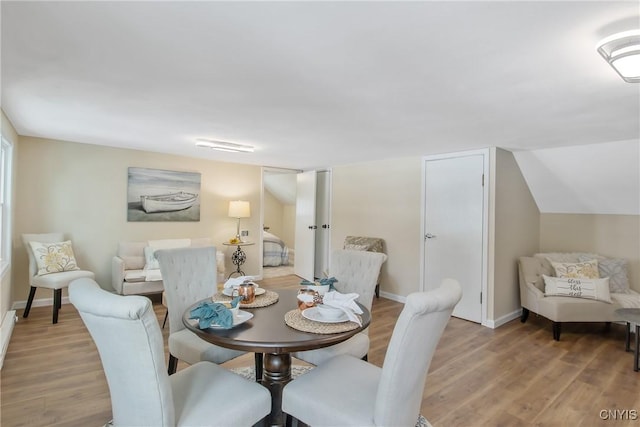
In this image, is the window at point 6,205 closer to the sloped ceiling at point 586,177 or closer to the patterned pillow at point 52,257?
the patterned pillow at point 52,257

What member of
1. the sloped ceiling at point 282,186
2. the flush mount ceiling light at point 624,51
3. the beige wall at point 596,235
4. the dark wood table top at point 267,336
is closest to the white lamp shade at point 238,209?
the sloped ceiling at point 282,186

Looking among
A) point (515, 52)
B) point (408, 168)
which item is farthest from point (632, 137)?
point (515, 52)

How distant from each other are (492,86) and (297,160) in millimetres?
3575

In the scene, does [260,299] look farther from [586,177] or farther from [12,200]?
[586,177]

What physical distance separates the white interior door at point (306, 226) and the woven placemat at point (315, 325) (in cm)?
433

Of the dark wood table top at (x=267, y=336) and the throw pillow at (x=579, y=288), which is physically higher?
the dark wood table top at (x=267, y=336)

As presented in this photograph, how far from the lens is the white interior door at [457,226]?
159 inches

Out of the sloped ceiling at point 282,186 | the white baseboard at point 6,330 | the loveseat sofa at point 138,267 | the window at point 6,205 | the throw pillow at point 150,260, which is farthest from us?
the sloped ceiling at point 282,186

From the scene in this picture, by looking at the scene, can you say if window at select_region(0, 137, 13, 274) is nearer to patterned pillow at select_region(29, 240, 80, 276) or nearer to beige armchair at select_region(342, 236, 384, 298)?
patterned pillow at select_region(29, 240, 80, 276)

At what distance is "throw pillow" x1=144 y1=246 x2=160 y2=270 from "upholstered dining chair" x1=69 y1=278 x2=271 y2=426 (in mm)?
3374

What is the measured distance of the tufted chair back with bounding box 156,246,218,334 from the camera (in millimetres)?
2330

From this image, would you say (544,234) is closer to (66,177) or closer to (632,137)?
(632,137)

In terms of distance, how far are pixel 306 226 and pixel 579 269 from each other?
13.3 feet

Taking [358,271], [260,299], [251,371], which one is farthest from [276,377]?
[358,271]
